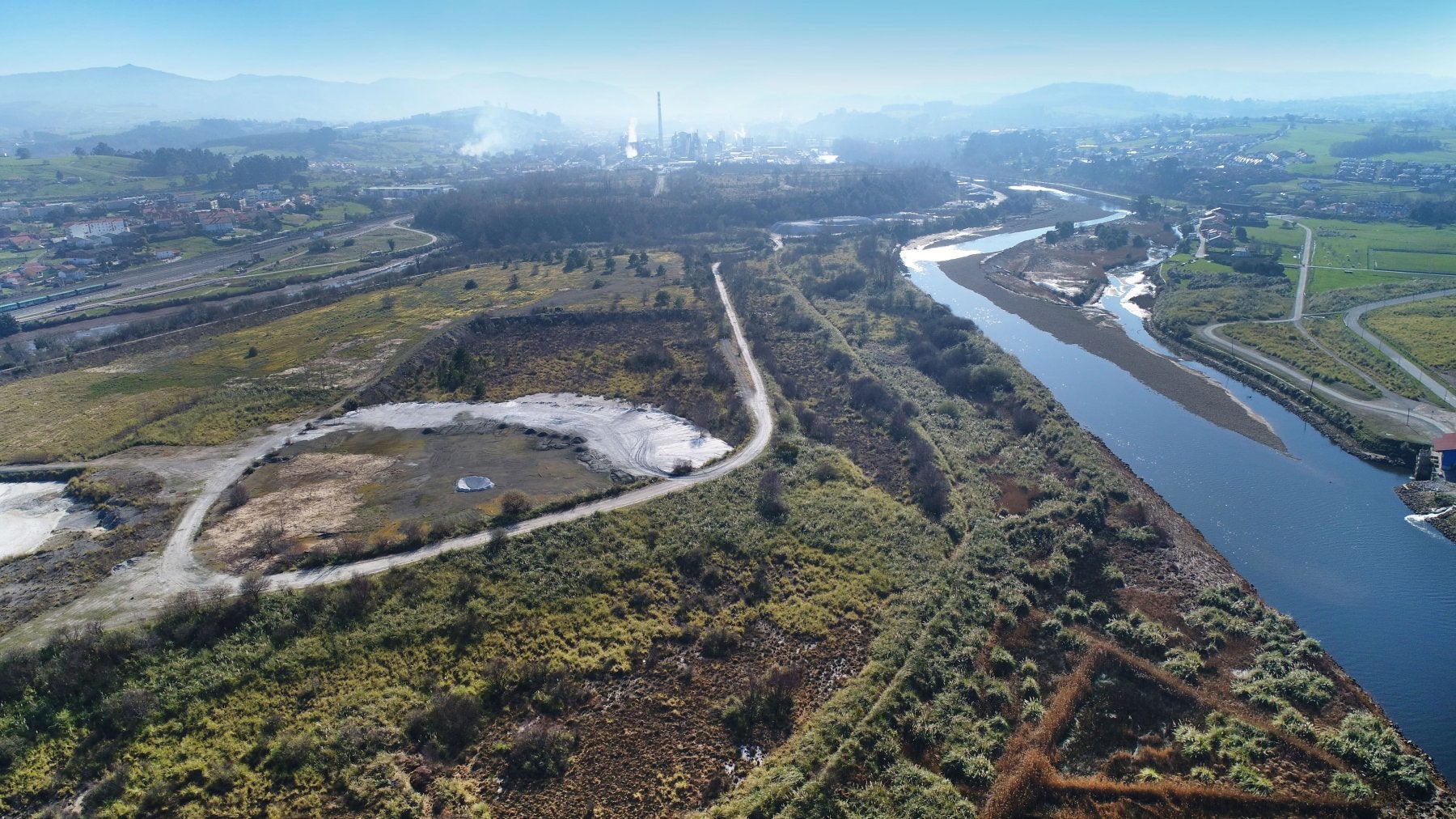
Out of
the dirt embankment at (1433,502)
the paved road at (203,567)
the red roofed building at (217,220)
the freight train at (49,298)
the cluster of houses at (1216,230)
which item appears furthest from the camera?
the red roofed building at (217,220)

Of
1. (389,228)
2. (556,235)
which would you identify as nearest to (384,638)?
(556,235)

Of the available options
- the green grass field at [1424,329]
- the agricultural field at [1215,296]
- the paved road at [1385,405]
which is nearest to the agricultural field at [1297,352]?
the paved road at [1385,405]

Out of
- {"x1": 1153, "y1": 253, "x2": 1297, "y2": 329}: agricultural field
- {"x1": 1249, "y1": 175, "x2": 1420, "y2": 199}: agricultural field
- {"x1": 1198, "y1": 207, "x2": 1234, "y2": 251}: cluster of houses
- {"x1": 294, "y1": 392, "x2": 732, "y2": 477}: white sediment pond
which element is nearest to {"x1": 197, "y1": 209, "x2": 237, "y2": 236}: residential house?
{"x1": 294, "y1": 392, "x2": 732, "y2": 477}: white sediment pond

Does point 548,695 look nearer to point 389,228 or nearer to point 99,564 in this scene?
point 99,564

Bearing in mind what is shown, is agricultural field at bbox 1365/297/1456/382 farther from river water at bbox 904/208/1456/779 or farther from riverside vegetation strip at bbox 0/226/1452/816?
riverside vegetation strip at bbox 0/226/1452/816

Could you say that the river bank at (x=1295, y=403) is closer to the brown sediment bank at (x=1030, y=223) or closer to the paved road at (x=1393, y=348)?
the paved road at (x=1393, y=348)
